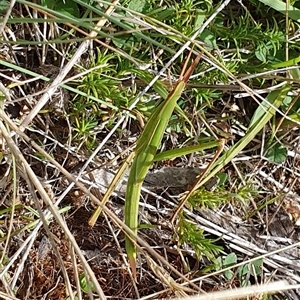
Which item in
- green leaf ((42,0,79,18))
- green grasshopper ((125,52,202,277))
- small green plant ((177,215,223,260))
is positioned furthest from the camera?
small green plant ((177,215,223,260))

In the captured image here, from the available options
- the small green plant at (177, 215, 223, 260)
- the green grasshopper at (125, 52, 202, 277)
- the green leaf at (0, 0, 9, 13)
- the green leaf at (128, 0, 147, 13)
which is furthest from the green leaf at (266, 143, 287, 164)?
the green leaf at (0, 0, 9, 13)

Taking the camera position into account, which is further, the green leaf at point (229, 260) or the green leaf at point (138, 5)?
the green leaf at point (229, 260)

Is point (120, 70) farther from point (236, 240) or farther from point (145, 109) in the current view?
point (236, 240)

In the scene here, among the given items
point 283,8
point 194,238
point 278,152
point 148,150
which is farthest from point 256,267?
point 283,8

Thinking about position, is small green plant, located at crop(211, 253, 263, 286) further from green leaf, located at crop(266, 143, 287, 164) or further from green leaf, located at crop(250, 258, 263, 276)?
green leaf, located at crop(266, 143, 287, 164)

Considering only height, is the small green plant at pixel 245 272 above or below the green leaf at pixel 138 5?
below

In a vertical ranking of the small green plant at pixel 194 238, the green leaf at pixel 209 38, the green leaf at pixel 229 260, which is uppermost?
the green leaf at pixel 209 38

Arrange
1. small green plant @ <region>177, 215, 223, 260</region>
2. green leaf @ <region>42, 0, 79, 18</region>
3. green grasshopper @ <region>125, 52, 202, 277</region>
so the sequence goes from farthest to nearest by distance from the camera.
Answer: small green plant @ <region>177, 215, 223, 260</region> → green leaf @ <region>42, 0, 79, 18</region> → green grasshopper @ <region>125, 52, 202, 277</region>

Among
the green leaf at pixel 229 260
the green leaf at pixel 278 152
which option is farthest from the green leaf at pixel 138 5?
the green leaf at pixel 229 260

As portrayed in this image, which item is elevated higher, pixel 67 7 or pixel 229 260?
pixel 67 7

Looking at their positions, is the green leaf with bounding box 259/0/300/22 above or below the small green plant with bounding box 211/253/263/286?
above

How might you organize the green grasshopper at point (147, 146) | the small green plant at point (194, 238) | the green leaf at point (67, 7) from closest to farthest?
the green grasshopper at point (147, 146) < the green leaf at point (67, 7) < the small green plant at point (194, 238)

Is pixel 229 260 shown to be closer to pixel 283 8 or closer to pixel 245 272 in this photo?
pixel 245 272

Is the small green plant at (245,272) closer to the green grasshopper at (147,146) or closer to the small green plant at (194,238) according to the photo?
the small green plant at (194,238)
